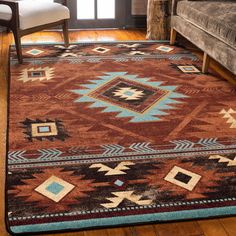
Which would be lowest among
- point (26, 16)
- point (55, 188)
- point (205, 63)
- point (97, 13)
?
point (55, 188)

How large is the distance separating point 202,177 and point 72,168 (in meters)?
0.63

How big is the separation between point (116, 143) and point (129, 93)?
73 cm

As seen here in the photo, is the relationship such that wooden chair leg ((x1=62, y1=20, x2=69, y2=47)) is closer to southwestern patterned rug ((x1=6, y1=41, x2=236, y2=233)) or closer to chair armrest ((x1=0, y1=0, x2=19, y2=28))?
southwestern patterned rug ((x1=6, y1=41, x2=236, y2=233))

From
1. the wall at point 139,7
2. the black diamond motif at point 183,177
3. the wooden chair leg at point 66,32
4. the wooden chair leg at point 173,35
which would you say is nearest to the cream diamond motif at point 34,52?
the wooden chair leg at point 66,32

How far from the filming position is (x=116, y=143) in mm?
2432

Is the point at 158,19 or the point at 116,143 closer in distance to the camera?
the point at 116,143

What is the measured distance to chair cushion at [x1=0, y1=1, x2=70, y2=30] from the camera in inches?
137

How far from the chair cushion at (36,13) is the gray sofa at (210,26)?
1014 mm

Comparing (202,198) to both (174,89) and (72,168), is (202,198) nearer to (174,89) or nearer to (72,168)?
(72,168)

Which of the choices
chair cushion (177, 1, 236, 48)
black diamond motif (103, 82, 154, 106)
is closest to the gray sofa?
chair cushion (177, 1, 236, 48)

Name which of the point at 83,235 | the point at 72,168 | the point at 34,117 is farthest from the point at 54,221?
the point at 34,117

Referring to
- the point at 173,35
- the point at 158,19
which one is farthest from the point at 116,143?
the point at 158,19

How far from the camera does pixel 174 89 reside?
3180 millimetres

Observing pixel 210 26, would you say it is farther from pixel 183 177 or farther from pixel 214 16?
pixel 183 177
